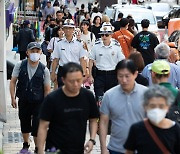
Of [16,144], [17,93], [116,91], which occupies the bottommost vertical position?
[16,144]

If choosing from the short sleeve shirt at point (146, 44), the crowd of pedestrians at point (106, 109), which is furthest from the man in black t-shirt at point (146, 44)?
the crowd of pedestrians at point (106, 109)

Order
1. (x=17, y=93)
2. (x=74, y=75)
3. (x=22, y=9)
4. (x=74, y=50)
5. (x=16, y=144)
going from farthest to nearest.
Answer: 1. (x=22, y=9)
2. (x=74, y=50)
3. (x=16, y=144)
4. (x=17, y=93)
5. (x=74, y=75)

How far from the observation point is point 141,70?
10.0 m

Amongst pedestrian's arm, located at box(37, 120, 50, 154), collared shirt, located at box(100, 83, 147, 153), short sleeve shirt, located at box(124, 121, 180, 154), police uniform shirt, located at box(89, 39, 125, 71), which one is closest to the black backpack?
collared shirt, located at box(100, 83, 147, 153)

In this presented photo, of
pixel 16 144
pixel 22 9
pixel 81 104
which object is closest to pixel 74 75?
pixel 81 104

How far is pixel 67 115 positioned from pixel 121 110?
21.7 inches

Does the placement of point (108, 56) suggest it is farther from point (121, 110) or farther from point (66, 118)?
point (66, 118)

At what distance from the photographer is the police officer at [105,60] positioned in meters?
12.4

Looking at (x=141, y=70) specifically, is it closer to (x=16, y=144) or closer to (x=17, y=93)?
(x=17, y=93)

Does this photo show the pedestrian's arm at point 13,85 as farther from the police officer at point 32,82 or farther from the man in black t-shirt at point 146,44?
the man in black t-shirt at point 146,44

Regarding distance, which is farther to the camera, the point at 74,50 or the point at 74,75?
the point at 74,50

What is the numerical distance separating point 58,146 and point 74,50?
6.14m

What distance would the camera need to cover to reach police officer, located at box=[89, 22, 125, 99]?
1238cm

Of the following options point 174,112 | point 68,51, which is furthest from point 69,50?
point 174,112
